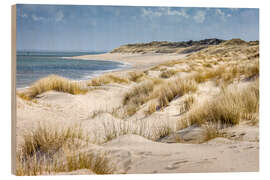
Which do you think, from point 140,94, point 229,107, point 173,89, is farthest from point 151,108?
point 229,107

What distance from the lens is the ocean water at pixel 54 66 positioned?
154 inches

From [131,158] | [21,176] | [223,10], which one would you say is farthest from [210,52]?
[21,176]

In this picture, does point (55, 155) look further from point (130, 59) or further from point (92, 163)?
point (130, 59)

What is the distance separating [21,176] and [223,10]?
10.5ft

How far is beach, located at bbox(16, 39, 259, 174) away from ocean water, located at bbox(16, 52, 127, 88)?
96 millimetres

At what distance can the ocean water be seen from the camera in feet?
12.8

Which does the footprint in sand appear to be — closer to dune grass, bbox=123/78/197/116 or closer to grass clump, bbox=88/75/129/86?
dune grass, bbox=123/78/197/116

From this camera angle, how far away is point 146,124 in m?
4.31

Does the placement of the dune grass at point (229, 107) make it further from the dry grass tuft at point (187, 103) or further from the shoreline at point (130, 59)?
the shoreline at point (130, 59)

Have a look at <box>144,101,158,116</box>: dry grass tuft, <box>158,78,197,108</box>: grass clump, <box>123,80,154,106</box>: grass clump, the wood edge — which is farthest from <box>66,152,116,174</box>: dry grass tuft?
<box>158,78,197,108</box>: grass clump

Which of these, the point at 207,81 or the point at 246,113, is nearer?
the point at 246,113

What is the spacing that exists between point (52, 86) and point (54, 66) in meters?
0.35

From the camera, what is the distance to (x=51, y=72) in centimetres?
406
